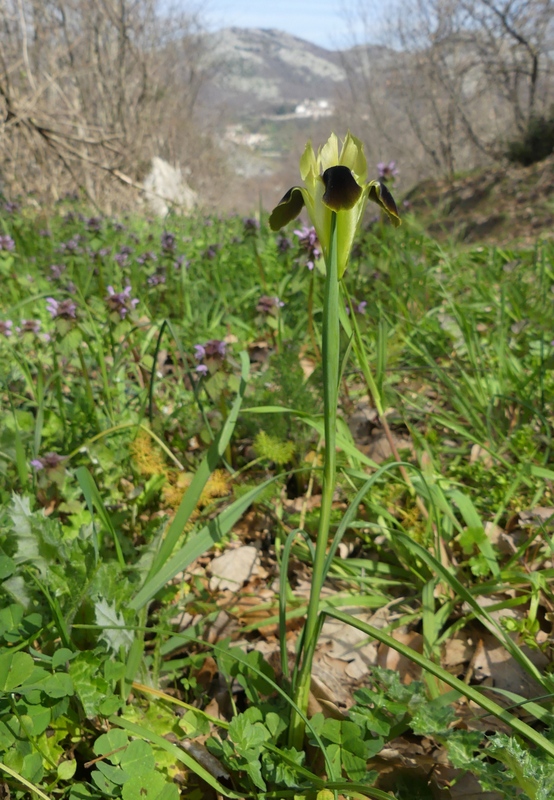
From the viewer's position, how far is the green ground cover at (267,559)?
97 centimetres

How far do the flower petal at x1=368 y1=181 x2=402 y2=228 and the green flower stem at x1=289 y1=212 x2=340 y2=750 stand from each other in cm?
9

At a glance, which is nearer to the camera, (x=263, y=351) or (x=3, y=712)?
(x=3, y=712)

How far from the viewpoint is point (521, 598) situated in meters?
1.30

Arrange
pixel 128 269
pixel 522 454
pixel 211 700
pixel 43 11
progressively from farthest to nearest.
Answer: pixel 43 11 < pixel 128 269 < pixel 522 454 < pixel 211 700

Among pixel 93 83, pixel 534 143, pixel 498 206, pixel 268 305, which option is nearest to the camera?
pixel 268 305

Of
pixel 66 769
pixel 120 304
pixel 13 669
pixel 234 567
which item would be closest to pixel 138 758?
pixel 66 769

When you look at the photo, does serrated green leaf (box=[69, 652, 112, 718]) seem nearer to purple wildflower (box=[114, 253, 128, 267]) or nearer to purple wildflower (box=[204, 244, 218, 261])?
purple wildflower (box=[114, 253, 128, 267])

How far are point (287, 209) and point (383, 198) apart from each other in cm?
15

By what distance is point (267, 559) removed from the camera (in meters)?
1.73

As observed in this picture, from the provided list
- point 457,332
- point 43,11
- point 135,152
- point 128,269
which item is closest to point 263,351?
point 457,332

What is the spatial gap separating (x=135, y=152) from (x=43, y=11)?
3064mm

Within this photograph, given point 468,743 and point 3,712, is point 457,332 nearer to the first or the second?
point 468,743

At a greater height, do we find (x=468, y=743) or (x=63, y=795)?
(x=468, y=743)

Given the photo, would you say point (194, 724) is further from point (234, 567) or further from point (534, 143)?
point (534, 143)
